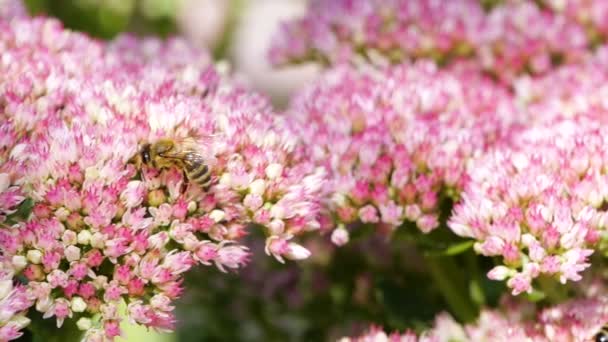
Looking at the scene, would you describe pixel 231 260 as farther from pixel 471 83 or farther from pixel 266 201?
pixel 471 83

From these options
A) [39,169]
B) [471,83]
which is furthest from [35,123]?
[471,83]

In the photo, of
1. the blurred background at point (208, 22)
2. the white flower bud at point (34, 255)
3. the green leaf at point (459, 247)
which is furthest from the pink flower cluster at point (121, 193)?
the blurred background at point (208, 22)

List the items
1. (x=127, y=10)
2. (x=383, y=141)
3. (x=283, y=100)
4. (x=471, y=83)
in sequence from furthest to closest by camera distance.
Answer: (x=283, y=100) < (x=127, y=10) < (x=471, y=83) < (x=383, y=141)

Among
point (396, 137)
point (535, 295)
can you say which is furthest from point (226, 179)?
point (535, 295)

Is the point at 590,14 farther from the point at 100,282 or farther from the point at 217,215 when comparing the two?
the point at 100,282

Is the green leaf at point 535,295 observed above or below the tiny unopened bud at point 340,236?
below

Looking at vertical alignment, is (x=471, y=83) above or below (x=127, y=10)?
below

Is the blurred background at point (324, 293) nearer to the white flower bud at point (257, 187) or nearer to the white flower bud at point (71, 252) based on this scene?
the white flower bud at point (257, 187)
